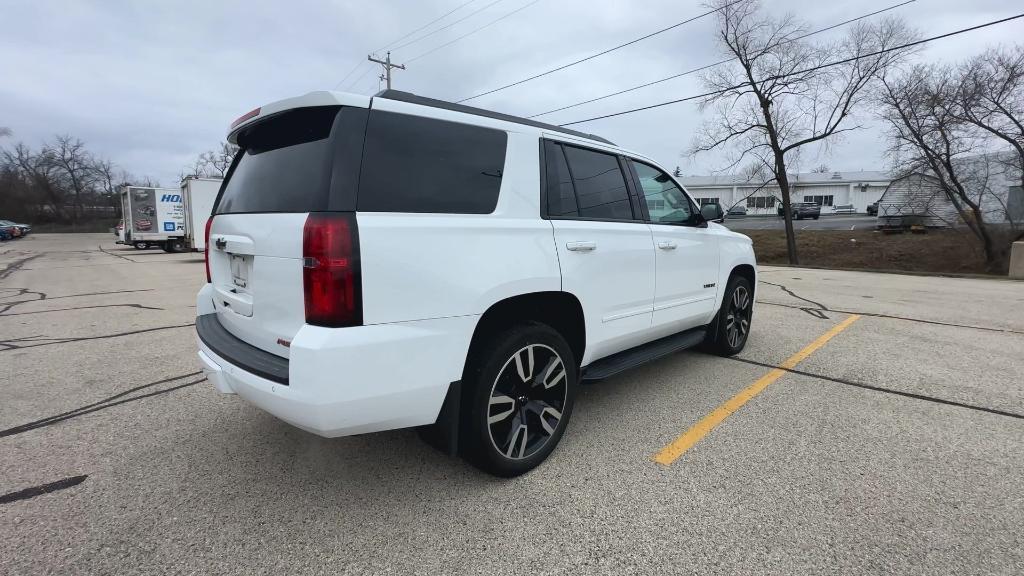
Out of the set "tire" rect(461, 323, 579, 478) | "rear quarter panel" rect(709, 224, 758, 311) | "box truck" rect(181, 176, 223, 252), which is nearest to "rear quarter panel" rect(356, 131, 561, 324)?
"tire" rect(461, 323, 579, 478)

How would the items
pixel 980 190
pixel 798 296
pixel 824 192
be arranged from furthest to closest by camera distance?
pixel 824 192, pixel 980 190, pixel 798 296

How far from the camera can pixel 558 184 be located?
2.91m

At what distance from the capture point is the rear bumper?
6.37 feet

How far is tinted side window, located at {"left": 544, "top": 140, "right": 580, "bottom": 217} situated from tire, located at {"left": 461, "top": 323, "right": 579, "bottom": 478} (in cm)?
72

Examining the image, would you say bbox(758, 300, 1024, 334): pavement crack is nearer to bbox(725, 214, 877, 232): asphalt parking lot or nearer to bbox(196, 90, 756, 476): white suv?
bbox(196, 90, 756, 476): white suv

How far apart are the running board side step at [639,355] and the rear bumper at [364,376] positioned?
1146mm

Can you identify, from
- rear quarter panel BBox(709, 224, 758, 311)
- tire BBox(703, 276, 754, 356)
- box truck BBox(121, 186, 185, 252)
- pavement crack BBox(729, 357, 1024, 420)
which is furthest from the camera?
box truck BBox(121, 186, 185, 252)

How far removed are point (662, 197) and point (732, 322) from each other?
5.63 ft

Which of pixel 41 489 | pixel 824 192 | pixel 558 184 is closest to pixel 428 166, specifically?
pixel 558 184

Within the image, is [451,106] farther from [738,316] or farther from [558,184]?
[738,316]

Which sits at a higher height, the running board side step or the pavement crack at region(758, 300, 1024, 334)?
the running board side step

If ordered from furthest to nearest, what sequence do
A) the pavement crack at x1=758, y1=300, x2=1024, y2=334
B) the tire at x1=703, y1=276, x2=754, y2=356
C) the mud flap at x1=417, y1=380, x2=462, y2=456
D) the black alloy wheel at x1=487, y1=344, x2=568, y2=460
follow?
1. the pavement crack at x1=758, y1=300, x2=1024, y2=334
2. the tire at x1=703, y1=276, x2=754, y2=356
3. the black alloy wheel at x1=487, y1=344, x2=568, y2=460
4. the mud flap at x1=417, y1=380, x2=462, y2=456

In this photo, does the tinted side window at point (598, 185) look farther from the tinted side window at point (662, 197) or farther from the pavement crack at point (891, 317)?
the pavement crack at point (891, 317)

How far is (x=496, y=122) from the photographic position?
Answer: 8.77 feet
